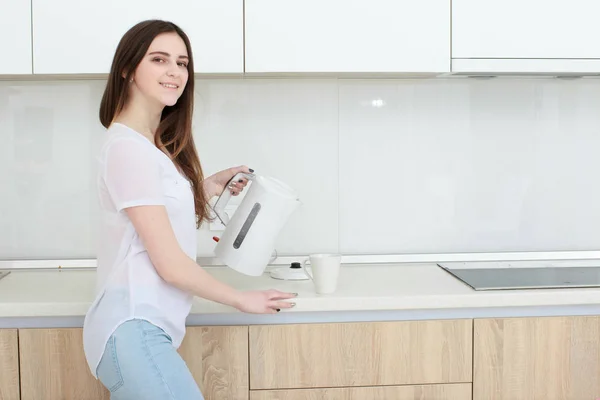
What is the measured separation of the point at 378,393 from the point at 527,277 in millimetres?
597

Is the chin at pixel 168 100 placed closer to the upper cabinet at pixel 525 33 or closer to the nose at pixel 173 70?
the nose at pixel 173 70

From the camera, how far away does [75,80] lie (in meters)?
2.29

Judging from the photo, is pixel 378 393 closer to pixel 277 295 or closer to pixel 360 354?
pixel 360 354

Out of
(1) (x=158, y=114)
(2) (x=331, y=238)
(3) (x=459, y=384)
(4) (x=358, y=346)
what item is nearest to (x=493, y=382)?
(3) (x=459, y=384)

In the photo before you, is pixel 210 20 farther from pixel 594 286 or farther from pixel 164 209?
pixel 594 286

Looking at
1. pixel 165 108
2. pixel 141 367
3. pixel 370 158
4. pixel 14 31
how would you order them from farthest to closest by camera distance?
pixel 370 158 → pixel 14 31 → pixel 165 108 → pixel 141 367

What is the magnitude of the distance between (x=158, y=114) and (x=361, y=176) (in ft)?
3.05

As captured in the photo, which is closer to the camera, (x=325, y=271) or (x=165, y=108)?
(x=165, y=108)

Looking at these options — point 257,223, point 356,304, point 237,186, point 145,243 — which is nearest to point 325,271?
point 356,304

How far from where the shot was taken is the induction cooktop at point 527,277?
194cm

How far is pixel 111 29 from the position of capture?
194 cm

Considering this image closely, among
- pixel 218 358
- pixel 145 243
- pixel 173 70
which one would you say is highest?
pixel 173 70

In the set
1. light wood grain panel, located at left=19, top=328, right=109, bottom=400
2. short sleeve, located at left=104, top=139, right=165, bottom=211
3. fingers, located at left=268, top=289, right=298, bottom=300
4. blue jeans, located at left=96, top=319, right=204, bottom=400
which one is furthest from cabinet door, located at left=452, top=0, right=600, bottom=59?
light wood grain panel, located at left=19, top=328, right=109, bottom=400

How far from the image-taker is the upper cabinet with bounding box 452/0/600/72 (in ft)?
6.57
